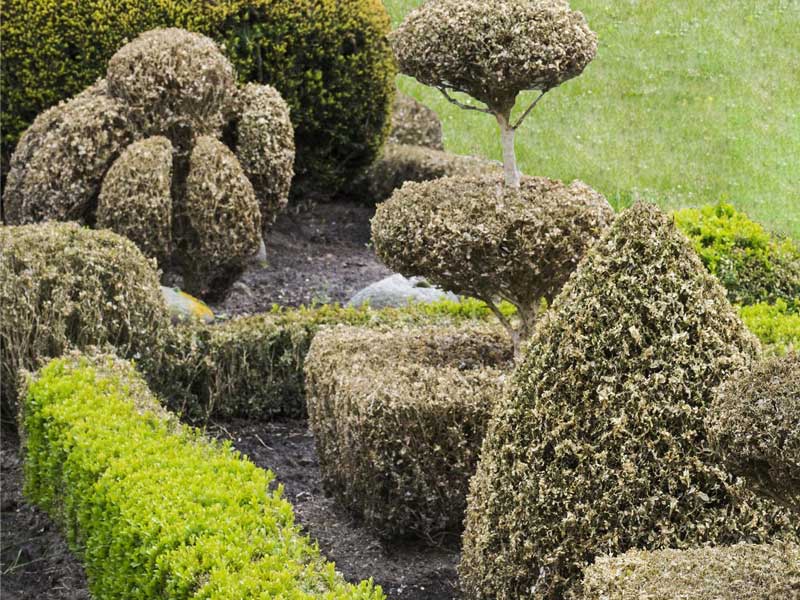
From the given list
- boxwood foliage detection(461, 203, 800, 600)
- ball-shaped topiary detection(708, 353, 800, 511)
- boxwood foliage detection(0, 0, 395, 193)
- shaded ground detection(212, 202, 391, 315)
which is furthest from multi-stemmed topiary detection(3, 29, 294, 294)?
ball-shaped topiary detection(708, 353, 800, 511)

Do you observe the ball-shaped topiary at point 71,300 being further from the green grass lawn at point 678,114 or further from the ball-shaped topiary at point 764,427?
the green grass lawn at point 678,114

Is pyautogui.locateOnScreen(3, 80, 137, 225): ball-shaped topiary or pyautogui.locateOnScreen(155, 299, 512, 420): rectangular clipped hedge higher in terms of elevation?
pyautogui.locateOnScreen(3, 80, 137, 225): ball-shaped topiary

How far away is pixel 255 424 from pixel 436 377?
2.32 meters

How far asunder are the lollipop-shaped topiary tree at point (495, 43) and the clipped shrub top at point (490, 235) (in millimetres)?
635

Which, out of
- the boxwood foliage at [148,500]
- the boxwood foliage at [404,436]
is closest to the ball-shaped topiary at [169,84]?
the boxwood foliage at [148,500]

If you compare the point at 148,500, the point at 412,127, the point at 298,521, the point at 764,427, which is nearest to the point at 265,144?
the point at 412,127

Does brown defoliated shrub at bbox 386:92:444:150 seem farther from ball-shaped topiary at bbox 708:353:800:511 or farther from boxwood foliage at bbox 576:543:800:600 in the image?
ball-shaped topiary at bbox 708:353:800:511

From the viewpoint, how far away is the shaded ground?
10805mm

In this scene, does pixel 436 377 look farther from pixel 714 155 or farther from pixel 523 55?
pixel 714 155

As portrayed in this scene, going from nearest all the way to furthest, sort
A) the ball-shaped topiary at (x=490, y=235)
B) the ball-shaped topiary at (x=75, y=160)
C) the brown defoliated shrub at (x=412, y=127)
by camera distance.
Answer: the ball-shaped topiary at (x=490, y=235)
the ball-shaped topiary at (x=75, y=160)
the brown defoliated shrub at (x=412, y=127)

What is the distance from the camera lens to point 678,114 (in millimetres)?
15898

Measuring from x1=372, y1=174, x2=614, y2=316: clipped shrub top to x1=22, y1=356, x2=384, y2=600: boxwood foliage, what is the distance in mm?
1527

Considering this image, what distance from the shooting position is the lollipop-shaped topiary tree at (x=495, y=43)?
6.68 meters

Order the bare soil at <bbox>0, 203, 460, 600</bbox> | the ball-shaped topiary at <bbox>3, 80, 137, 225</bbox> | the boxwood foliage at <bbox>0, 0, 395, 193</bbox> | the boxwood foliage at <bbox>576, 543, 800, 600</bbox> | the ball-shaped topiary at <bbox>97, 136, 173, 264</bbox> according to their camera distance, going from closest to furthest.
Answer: the boxwood foliage at <bbox>576, 543, 800, 600</bbox>, the bare soil at <bbox>0, 203, 460, 600</bbox>, the ball-shaped topiary at <bbox>97, 136, 173, 264</bbox>, the ball-shaped topiary at <bbox>3, 80, 137, 225</bbox>, the boxwood foliage at <bbox>0, 0, 395, 193</bbox>
